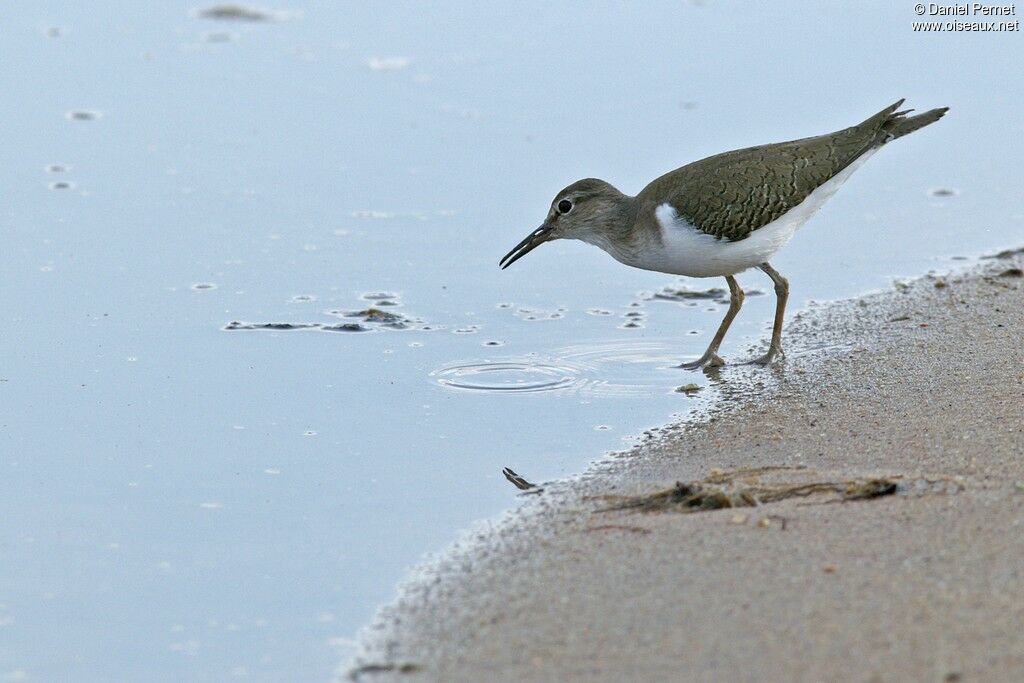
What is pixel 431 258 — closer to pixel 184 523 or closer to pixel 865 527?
pixel 184 523

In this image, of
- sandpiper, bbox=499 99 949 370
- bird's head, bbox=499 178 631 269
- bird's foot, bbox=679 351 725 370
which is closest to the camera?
bird's foot, bbox=679 351 725 370

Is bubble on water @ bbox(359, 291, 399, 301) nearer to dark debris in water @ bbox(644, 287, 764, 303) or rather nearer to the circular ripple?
the circular ripple

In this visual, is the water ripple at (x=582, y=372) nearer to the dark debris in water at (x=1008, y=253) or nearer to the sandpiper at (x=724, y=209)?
the sandpiper at (x=724, y=209)

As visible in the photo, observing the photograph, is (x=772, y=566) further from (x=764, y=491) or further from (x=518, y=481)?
(x=518, y=481)

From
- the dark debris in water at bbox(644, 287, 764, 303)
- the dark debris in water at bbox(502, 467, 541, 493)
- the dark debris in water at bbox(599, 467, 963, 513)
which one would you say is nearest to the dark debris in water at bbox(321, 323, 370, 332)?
the dark debris in water at bbox(644, 287, 764, 303)

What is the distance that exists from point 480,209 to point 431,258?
0.89 meters

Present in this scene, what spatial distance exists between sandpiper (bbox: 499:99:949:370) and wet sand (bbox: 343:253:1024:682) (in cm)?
130

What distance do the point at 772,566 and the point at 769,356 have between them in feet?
11.3

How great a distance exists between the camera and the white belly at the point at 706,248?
28.9 ft

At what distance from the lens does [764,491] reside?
246 inches

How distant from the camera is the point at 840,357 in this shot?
337 inches

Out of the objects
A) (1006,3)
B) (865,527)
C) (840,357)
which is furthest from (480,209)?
(1006,3)

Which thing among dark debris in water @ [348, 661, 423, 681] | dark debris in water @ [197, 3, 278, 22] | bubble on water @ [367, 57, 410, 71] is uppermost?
dark debris in water @ [197, 3, 278, 22]

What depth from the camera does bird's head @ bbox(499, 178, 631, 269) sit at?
920cm
